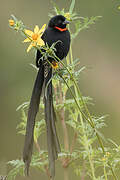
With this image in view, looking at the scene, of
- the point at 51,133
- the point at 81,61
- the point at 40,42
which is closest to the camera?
the point at 40,42

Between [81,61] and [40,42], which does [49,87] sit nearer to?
[40,42]

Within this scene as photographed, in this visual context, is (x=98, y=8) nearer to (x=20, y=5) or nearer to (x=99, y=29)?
(x=99, y=29)

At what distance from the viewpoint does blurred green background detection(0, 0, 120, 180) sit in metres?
3.10

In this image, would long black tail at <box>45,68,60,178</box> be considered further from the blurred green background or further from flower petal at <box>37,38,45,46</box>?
the blurred green background

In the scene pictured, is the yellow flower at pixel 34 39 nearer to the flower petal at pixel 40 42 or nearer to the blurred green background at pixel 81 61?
the flower petal at pixel 40 42

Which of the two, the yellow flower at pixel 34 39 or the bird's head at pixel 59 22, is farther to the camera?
the bird's head at pixel 59 22

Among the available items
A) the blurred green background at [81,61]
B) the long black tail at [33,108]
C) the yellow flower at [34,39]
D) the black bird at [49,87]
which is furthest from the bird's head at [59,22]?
the blurred green background at [81,61]

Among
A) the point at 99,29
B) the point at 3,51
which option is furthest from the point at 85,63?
the point at 3,51

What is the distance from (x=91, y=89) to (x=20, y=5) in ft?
3.37

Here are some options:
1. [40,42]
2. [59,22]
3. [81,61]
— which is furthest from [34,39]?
[81,61]

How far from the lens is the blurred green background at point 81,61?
3096 mm

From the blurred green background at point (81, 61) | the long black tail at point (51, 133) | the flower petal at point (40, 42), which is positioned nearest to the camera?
the flower petal at point (40, 42)

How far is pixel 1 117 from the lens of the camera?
Result: 3.18 m

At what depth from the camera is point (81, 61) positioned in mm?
3281
